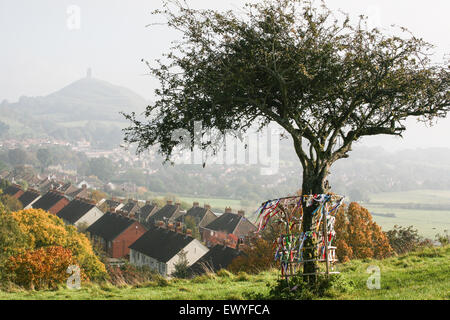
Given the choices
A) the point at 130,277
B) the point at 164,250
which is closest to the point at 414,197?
the point at 164,250

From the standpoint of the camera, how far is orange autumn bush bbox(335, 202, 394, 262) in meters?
39.2

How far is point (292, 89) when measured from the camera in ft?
40.8

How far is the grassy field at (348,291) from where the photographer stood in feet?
35.0

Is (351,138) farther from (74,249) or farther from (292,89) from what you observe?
(74,249)

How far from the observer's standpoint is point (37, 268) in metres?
31.8

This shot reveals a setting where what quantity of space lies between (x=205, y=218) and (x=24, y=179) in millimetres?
107547

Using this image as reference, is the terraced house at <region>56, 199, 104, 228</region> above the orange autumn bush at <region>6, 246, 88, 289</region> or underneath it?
underneath

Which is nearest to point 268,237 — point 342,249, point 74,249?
point 342,249

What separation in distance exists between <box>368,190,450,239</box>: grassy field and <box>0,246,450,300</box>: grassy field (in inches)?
2365

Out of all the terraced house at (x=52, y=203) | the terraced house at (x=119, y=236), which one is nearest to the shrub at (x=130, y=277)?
the terraced house at (x=119, y=236)

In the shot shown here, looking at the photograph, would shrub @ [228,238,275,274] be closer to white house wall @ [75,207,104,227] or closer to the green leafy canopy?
the green leafy canopy

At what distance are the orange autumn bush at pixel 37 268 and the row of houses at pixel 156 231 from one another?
10.7 metres

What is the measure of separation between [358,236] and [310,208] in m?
31.3

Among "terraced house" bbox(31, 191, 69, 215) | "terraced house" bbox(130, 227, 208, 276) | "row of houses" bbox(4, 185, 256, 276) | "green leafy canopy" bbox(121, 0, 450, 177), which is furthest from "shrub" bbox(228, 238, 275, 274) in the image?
"terraced house" bbox(31, 191, 69, 215)
